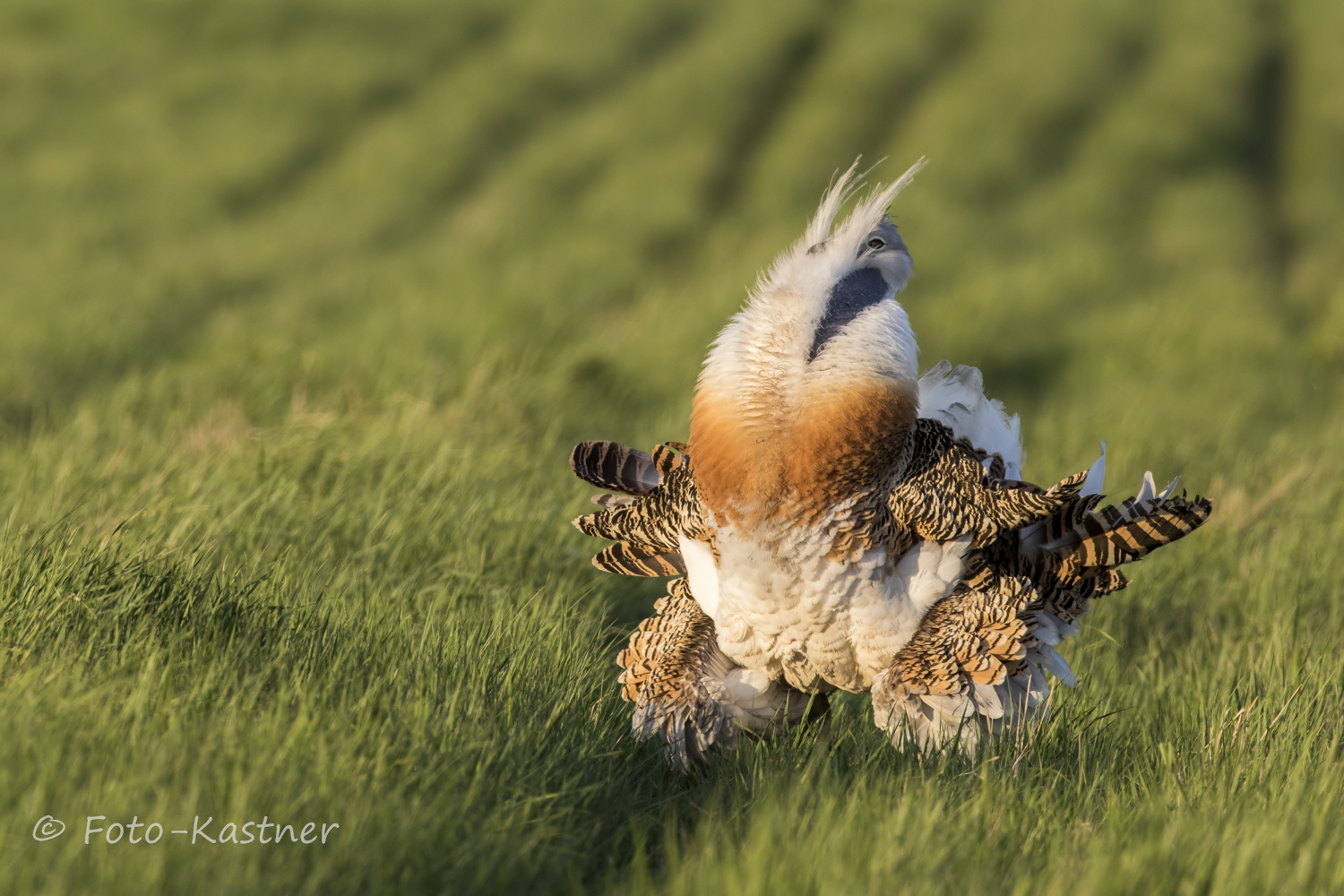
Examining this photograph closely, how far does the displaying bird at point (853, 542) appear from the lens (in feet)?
7.68

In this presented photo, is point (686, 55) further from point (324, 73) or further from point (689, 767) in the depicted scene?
point (689, 767)

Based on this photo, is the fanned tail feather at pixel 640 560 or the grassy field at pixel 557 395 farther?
the fanned tail feather at pixel 640 560

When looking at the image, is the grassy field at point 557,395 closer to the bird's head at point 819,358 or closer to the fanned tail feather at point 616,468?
the fanned tail feather at point 616,468

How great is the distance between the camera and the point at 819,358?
2404 millimetres

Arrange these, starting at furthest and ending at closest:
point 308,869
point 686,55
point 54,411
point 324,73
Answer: point 686,55
point 324,73
point 54,411
point 308,869

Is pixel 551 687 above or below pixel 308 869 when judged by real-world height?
above

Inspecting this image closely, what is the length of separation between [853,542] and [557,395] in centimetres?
319

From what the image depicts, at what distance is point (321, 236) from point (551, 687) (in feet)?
28.1

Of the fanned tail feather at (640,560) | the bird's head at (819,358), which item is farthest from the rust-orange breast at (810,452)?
the fanned tail feather at (640,560)

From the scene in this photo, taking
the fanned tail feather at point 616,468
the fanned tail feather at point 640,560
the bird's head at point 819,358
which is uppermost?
the bird's head at point 819,358

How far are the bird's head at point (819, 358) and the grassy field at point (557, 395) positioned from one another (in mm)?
612

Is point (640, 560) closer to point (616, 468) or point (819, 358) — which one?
point (616, 468)

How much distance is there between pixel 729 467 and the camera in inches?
94.3

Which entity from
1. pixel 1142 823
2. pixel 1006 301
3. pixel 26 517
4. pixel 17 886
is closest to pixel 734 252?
pixel 1006 301
